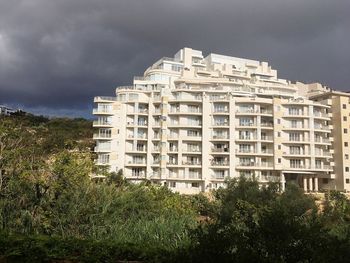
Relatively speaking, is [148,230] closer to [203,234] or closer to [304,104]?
[203,234]

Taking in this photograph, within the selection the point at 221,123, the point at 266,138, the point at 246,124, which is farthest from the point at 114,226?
the point at 266,138

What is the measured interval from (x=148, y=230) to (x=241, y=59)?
3068 inches

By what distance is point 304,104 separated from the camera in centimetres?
6519

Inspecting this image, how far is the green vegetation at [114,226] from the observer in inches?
245

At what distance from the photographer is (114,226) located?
1334 centimetres

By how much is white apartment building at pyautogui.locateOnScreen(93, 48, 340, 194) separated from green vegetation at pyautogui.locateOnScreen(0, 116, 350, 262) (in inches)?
1619

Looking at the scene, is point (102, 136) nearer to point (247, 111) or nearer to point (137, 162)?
point (137, 162)

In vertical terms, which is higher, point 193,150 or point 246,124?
point 246,124

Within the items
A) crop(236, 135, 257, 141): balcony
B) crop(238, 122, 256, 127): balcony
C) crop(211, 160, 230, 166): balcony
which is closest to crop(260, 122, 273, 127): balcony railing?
crop(238, 122, 256, 127): balcony

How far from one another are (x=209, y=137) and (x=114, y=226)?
1961 inches

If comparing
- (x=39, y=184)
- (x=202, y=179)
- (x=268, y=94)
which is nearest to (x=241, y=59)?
(x=268, y=94)

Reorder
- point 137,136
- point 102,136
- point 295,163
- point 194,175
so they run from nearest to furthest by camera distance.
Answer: point 194,175, point 102,136, point 137,136, point 295,163

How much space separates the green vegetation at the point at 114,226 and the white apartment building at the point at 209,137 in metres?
41.1

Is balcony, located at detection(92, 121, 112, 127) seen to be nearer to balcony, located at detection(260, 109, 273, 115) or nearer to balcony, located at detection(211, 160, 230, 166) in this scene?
balcony, located at detection(211, 160, 230, 166)
